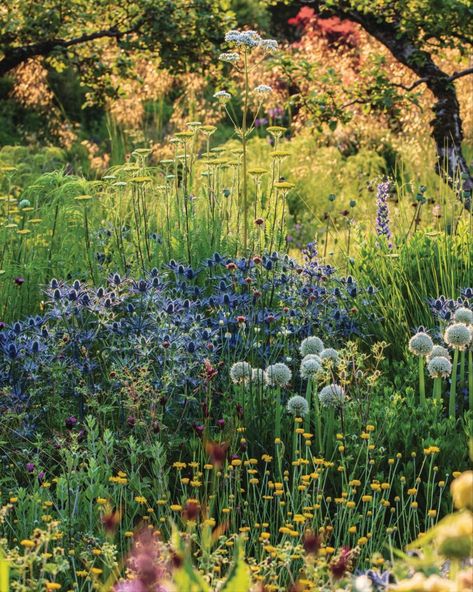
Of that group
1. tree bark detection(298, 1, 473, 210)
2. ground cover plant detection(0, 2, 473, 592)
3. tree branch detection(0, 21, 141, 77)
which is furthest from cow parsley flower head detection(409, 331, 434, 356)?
tree branch detection(0, 21, 141, 77)

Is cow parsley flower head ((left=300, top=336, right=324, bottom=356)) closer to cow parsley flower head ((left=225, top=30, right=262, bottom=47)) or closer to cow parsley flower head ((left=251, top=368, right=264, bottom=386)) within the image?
cow parsley flower head ((left=251, top=368, right=264, bottom=386))

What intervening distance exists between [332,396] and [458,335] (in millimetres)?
587

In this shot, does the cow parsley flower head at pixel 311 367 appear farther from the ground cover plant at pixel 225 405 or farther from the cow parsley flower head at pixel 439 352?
the cow parsley flower head at pixel 439 352

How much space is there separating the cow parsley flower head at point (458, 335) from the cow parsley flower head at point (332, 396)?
52 centimetres

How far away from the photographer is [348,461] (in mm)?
3816

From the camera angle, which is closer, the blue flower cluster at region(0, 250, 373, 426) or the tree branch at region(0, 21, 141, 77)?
the blue flower cluster at region(0, 250, 373, 426)

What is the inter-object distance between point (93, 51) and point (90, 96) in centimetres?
46

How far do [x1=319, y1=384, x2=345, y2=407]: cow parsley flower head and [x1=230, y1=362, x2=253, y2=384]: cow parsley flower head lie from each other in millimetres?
315

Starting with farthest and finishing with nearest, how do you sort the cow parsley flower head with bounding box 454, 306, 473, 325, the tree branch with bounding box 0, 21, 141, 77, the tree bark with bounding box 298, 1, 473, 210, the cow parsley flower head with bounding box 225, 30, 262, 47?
the tree branch with bounding box 0, 21, 141, 77 < the tree bark with bounding box 298, 1, 473, 210 < the cow parsley flower head with bounding box 225, 30, 262, 47 < the cow parsley flower head with bounding box 454, 306, 473, 325

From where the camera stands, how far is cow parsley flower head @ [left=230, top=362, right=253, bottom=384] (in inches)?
157

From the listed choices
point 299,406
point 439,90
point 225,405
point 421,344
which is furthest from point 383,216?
point 439,90

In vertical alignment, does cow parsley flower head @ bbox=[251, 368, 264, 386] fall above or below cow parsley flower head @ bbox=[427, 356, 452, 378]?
below

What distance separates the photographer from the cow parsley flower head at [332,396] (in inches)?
151

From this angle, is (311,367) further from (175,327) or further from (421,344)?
(175,327)
